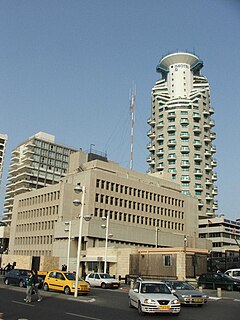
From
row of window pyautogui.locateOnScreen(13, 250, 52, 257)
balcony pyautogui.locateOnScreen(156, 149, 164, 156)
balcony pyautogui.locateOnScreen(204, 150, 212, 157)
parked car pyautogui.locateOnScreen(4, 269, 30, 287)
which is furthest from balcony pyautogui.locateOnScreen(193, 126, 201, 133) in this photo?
parked car pyautogui.locateOnScreen(4, 269, 30, 287)

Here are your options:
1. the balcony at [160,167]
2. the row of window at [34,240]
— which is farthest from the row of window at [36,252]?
the balcony at [160,167]

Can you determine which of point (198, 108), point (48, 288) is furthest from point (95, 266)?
point (198, 108)

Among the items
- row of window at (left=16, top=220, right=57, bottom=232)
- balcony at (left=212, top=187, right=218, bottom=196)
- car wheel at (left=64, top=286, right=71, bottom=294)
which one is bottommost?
car wheel at (left=64, top=286, right=71, bottom=294)

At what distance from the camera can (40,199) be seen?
294 feet

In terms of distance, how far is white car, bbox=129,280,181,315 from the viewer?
16.2 m

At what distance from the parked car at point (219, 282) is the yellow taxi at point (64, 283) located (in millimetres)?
14661

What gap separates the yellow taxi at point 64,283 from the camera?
26312mm

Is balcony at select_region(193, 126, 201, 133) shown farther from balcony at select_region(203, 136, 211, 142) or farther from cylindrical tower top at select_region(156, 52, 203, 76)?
cylindrical tower top at select_region(156, 52, 203, 76)

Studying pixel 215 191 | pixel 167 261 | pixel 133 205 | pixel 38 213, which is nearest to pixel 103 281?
pixel 167 261

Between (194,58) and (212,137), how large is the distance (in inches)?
1200

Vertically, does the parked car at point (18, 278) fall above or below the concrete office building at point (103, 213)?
below

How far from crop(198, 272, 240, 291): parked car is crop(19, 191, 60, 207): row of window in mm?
50828

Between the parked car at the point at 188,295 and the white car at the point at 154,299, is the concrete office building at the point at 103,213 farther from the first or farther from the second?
the white car at the point at 154,299

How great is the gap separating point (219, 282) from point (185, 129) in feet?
316
